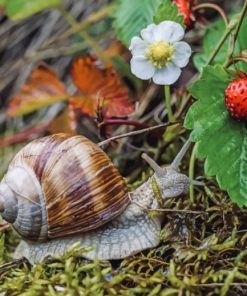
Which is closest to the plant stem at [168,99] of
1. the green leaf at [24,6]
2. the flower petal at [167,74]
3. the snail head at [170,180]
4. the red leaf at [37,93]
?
the flower petal at [167,74]

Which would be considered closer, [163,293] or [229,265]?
[163,293]

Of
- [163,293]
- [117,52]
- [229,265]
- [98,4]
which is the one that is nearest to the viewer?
[163,293]

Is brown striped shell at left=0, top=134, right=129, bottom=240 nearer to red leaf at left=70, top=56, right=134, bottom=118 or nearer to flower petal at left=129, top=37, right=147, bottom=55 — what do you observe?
flower petal at left=129, top=37, right=147, bottom=55

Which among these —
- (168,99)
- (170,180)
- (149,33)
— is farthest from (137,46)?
(170,180)

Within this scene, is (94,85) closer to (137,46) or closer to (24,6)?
(24,6)

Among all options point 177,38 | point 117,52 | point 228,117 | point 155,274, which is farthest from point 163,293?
point 117,52

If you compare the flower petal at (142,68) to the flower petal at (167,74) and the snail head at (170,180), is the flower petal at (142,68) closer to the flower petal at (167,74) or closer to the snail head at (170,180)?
the flower petal at (167,74)

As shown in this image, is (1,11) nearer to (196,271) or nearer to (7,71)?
(7,71)
